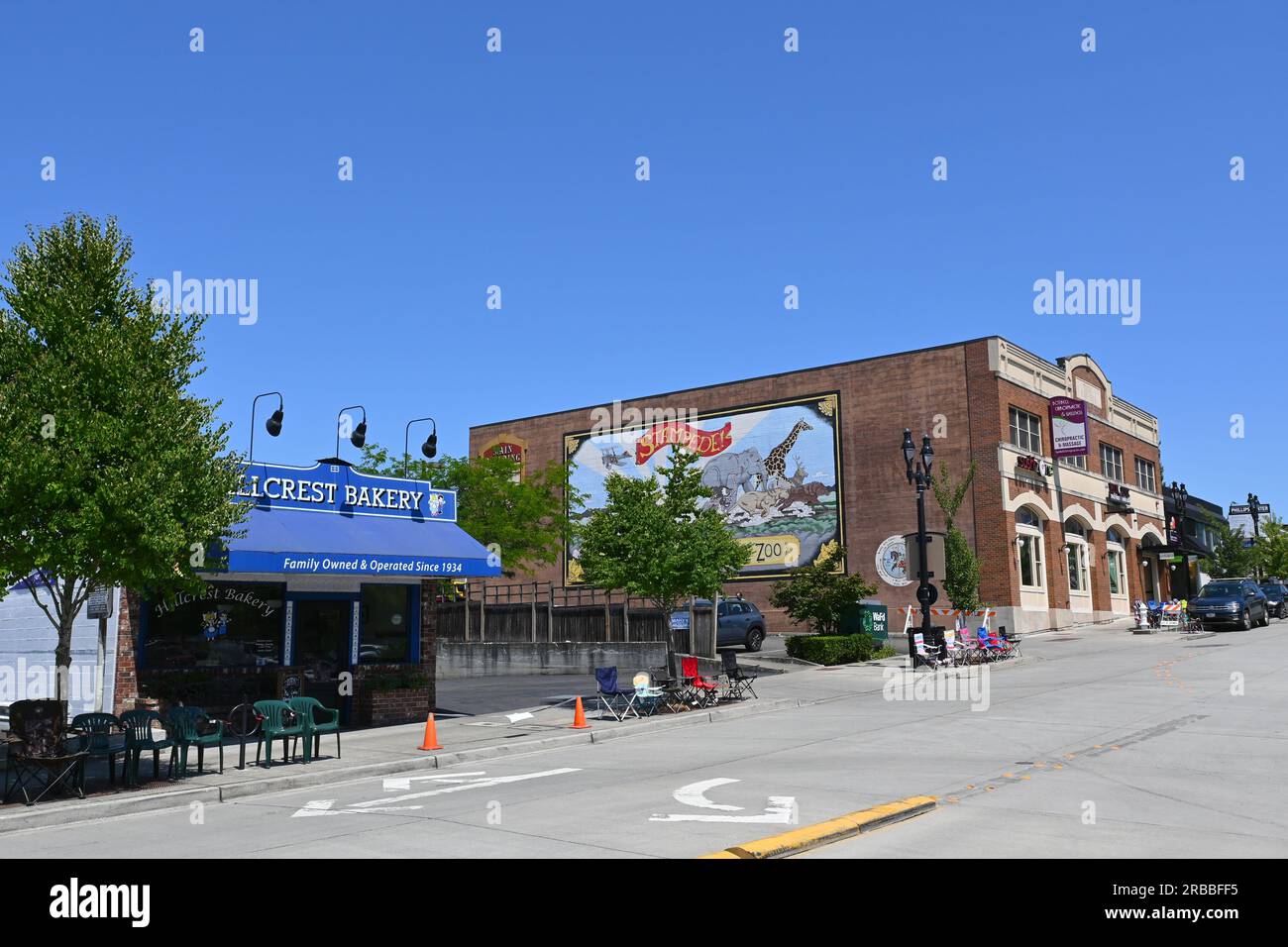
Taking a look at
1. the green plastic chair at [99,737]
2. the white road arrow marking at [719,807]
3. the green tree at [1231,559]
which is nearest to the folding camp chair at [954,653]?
the white road arrow marking at [719,807]

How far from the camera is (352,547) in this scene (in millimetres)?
17844

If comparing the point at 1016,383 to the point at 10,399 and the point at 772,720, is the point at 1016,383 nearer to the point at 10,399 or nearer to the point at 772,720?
the point at 772,720

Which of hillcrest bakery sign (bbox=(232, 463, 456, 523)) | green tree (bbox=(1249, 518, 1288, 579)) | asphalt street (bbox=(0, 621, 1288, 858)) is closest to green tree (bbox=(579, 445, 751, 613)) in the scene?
hillcrest bakery sign (bbox=(232, 463, 456, 523))

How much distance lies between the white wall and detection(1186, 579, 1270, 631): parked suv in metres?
36.6

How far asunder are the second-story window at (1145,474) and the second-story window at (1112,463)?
117 inches

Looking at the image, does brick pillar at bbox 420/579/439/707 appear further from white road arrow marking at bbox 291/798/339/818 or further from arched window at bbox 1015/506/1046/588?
arched window at bbox 1015/506/1046/588

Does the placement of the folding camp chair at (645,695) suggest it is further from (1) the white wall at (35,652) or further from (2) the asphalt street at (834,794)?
(1) the white wall at (35,652)

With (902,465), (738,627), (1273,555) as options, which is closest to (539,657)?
(738,627)

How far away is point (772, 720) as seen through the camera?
62.9 ft

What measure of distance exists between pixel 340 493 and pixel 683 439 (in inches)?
1310

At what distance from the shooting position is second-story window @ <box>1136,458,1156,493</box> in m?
58.1

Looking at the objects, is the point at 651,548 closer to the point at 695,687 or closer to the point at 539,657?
the point at 695,687

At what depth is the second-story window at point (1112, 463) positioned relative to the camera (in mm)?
53469
